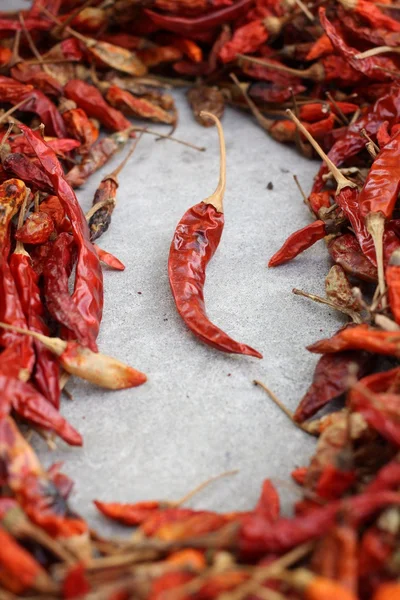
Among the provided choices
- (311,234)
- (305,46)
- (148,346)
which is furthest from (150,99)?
(148,346)

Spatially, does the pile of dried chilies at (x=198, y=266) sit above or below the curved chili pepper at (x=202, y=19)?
below

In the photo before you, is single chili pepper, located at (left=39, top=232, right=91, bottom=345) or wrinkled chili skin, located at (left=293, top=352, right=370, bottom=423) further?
single chili pepper, located at (left=39, top=232, right=91, bottom=345)

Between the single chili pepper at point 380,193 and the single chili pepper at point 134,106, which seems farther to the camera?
the single chili pepper at point 134,106

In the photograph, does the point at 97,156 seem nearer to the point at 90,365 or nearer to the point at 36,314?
the point at 36,314

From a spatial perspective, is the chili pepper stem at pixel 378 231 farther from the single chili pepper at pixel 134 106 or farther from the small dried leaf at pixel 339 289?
the single chili pepper at pixel 134 106

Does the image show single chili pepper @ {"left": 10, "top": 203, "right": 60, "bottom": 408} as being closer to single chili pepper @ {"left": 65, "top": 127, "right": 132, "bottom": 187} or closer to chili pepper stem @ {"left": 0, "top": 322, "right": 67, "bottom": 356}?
chili pepper stem @ {"left": 0, "top": 322, "right": 67, "bottom": 356}

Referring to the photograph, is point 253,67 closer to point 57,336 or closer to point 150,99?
point 150,99

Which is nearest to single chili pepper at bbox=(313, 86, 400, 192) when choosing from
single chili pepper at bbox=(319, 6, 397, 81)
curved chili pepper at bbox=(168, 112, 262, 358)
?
single chili pepper at bbox=(319, 6, 397, 81)

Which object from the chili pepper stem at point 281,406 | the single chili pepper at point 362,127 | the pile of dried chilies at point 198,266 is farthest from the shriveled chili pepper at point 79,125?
the chili pepper stem at point 281,406
